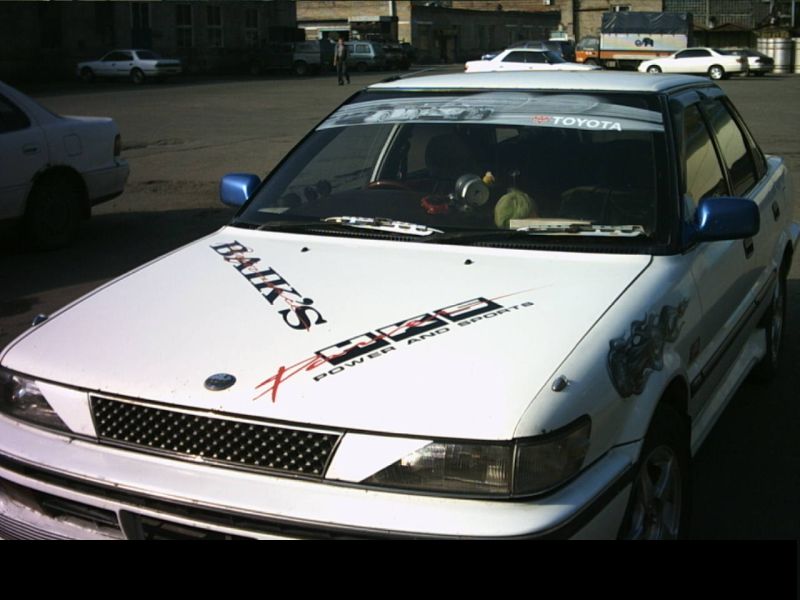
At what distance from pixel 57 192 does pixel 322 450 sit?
7.08 m

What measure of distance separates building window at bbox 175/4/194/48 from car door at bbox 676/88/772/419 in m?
53.3

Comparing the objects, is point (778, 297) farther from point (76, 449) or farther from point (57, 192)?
point (57, 192)

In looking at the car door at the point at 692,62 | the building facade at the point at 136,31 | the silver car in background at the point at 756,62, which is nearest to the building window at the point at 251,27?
the building facade at the point at 136,31

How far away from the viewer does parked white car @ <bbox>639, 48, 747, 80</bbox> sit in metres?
44.2

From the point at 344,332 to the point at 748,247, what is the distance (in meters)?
2.12

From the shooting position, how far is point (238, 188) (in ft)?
15.3

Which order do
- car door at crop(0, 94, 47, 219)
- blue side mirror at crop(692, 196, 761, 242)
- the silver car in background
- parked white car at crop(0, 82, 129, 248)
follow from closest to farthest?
1. blue side mirror at crop(692, 196, 761, 242)
2. car door at crop(0, 94, 47, 219)
3. parked white car at crop(0, 82, 129, 248)
4. the silver car in background

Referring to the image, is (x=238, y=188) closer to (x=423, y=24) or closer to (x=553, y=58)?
(x=553, y=58)

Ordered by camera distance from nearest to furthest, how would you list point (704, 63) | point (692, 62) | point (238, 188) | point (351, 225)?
point (351, 225) < point (238, 188) < point (704, 63) < point (692, 62)

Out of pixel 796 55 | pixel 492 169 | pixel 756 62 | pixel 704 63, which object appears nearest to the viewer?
pixel 492 169

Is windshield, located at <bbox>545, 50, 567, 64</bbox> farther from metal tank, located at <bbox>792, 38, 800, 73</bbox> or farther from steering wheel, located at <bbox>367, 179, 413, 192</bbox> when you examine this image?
steering wheel, located at <bbox>367, 179, 413, 192</bbox>

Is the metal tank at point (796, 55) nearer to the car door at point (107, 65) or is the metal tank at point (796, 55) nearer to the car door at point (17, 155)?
the car door at point (107, 65)

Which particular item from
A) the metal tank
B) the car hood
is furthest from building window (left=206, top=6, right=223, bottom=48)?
the car hood

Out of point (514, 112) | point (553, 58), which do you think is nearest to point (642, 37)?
point (553, 58)
